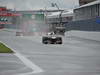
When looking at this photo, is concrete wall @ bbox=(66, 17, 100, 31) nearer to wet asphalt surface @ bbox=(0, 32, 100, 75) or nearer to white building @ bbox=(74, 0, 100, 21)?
white building @ bbox=(74, 0, 100, 21)

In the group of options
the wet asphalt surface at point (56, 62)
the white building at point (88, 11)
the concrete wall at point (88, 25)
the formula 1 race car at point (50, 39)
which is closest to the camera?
the wet asphalt surface at point (56, 62)

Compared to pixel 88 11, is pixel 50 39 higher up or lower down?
lower down

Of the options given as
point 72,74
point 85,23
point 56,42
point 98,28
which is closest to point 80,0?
point 85,23

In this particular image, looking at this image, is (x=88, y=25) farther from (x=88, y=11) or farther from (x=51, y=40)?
(x=51, y=40)

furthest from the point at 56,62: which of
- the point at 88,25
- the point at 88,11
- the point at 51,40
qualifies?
the point at 88,11

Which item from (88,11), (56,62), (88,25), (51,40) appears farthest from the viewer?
(88,11)

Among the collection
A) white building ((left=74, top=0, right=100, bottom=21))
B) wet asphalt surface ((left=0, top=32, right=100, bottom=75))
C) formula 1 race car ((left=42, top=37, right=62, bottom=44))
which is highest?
white building ((left=74, top=0, right=100, bottom=21))

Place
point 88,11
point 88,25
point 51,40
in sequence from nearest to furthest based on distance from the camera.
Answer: point 51,40 < point 88,25 < point 88,11

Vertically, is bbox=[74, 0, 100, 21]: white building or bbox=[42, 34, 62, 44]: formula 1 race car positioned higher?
bbox=[74, 0, 100, 21]: white building

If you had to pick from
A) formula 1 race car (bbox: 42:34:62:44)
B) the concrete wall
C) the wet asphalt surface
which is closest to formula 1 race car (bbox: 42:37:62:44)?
formula 1 race car (bbox: 42:34:62:44)

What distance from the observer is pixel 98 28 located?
1673 inches

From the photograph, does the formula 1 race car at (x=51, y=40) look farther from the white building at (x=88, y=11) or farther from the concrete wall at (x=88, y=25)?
the white building at (x=88, y=11)

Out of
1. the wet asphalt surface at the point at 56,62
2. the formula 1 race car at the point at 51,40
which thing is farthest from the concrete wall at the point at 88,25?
the wet asphalt surface at the point at 56,62

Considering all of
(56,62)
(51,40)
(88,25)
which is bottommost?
(51,40)
